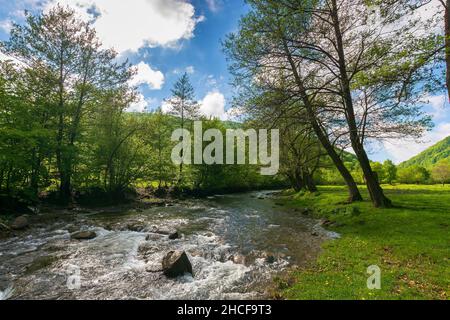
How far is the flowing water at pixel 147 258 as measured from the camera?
7480 millimetres

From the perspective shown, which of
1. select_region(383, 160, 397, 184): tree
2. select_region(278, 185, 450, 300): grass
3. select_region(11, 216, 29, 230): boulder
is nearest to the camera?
select_region(278, 185, 450, 300): grass

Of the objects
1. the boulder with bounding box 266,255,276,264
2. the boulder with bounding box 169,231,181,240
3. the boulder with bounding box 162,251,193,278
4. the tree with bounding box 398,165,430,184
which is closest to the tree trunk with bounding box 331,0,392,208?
the boulder with bounding box 266,255,276,264

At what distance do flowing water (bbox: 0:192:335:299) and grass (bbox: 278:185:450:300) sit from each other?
1075mm

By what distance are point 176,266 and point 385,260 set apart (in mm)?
7637

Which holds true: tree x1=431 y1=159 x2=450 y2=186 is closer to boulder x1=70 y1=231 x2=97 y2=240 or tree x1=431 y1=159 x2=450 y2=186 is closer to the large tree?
the large tree

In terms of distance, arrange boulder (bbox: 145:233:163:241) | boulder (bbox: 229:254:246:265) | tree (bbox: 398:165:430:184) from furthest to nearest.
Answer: tree (bbox: 398:165:430:184) < boulder (bbox: 145:233:163:241) < boulder (bbox: 229:254:246:265)

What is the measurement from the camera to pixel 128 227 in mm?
16219

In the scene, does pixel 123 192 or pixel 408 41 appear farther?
pixel 123 192

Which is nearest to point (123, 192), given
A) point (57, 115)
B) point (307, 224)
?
point (57, 115)

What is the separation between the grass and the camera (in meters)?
6.50

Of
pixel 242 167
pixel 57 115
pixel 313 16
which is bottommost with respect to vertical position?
pixel 242 167
